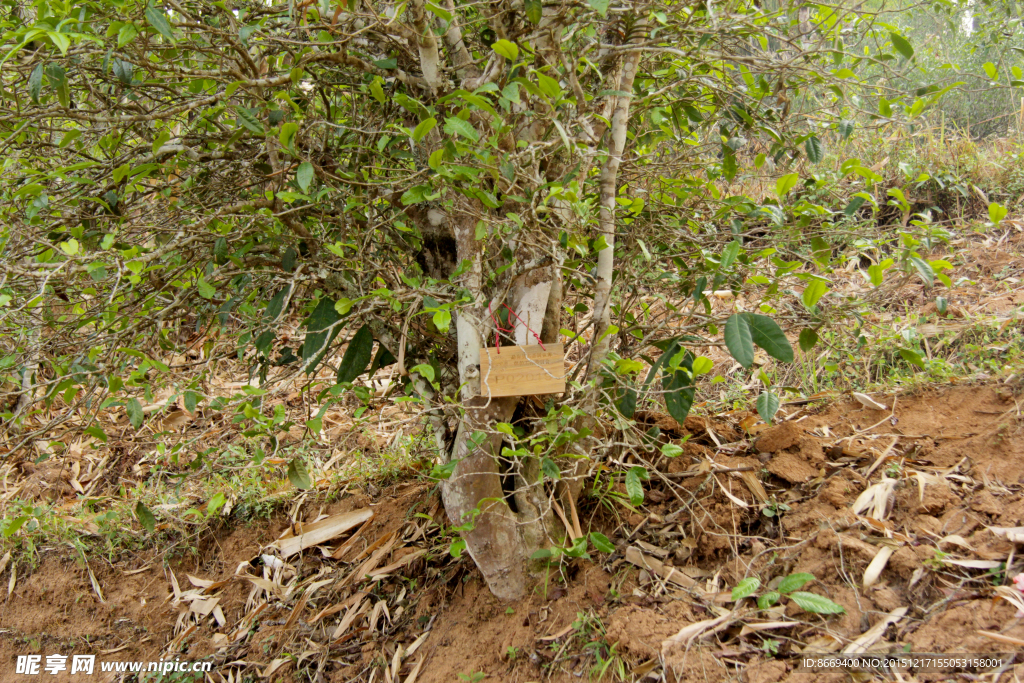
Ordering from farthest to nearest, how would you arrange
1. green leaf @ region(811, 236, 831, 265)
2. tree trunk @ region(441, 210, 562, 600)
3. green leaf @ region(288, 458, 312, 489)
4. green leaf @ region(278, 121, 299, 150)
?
Result: tree trunk @ region(441, 210, 562, 600) < green leaf @ region(811, 236, 831, 265) < green leaf @ region(288, 458, 312, 489) < green leaf @ region(278, 121, 299, 150)

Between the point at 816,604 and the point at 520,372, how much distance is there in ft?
3.59

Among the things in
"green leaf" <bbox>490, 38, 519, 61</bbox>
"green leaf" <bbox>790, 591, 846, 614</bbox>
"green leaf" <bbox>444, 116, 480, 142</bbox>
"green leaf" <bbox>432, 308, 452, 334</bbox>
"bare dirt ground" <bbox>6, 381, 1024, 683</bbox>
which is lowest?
"bare dirt ground" <bbox>6, 381, 1024, 683</bbox>

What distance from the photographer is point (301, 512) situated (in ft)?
10.8

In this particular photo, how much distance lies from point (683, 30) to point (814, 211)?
0.76 meters

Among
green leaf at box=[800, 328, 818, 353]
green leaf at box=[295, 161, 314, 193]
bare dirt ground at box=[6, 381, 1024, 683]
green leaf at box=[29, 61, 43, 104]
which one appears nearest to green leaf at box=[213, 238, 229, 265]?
green leaf at box=[295, 161, 314, 193]

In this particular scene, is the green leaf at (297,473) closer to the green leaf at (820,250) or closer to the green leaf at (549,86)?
the green leaf at (549,86)

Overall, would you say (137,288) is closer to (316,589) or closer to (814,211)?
(316,589)

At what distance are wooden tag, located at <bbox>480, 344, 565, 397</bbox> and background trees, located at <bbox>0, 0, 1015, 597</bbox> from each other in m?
0.08

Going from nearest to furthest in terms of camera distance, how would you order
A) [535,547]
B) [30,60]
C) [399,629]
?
[30,60]
[535,547]
[399,629]

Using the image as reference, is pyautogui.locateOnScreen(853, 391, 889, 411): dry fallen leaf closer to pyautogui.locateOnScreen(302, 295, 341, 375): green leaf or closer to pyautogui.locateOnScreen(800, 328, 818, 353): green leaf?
pyautogui.locateOnScreen(800, 328, 818, 353): green leaf

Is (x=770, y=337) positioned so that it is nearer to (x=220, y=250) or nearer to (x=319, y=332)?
(x=319, y=332)

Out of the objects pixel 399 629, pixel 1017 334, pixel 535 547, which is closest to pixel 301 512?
pixel 399 629

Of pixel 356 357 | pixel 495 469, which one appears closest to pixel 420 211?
pixel 356 357

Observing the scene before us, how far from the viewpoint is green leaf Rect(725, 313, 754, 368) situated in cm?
162
